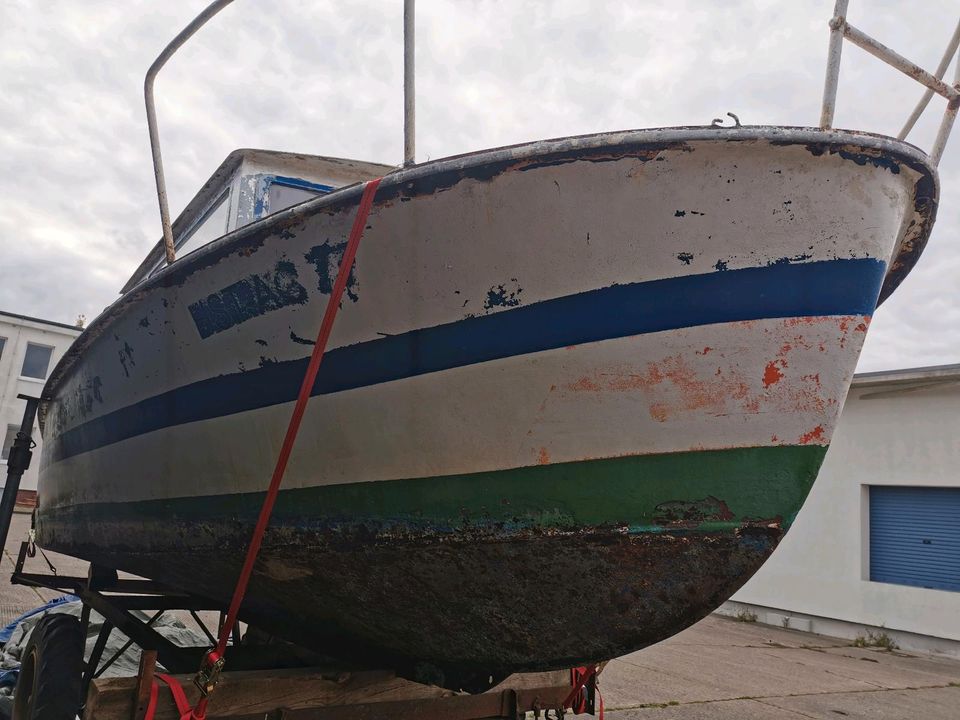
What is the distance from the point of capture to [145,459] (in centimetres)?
279

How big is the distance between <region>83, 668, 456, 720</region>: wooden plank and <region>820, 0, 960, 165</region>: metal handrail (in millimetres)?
2134

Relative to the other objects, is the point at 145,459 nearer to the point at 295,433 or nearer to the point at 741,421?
the point at 295,433

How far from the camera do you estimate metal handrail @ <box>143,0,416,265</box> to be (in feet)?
7.10

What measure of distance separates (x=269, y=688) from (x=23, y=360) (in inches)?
950

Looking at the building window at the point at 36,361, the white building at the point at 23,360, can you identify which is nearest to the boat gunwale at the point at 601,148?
the white building at the point at 23,360

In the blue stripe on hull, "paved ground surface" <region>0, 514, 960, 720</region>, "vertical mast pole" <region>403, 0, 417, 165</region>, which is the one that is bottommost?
"paved ground surface" <region>0, 514, 960, 720</region>

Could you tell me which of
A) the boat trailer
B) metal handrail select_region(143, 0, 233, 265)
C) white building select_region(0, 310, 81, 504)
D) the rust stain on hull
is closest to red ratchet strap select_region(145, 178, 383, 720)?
the boat trailer

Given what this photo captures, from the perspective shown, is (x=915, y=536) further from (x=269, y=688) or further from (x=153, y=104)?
(x=153, y=104)

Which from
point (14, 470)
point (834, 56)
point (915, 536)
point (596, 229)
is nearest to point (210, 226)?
point (14, 470)

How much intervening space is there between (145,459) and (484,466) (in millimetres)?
1525

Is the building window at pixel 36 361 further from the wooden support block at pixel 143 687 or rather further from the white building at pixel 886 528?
the wooden support block at pixel 143 687

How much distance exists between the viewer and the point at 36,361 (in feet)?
74.4

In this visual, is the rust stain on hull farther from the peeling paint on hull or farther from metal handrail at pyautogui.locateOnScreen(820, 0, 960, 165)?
metal handrail at pyautogui.locateOnScreen(820, 0, 960, 165)

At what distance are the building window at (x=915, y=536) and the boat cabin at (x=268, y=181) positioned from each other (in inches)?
332
